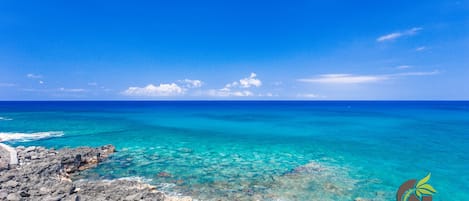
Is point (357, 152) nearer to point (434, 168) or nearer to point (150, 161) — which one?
point (434, 168)

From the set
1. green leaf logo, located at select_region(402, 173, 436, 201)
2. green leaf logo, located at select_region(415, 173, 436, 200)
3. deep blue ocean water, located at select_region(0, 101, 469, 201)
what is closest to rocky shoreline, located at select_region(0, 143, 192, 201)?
deep blue ocean water, located at select_region(0, 101, 469, 201)

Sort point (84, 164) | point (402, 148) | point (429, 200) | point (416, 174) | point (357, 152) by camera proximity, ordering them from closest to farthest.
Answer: point (429, 200) → point (416, 174) → point (84, 164) → point (357, 152) → point (402, 148)

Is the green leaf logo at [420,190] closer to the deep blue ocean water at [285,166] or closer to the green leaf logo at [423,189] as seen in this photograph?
the green leaf logo at [423,189]

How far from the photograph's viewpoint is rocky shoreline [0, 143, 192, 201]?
1085 centimetres

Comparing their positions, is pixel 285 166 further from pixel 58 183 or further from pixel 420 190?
pixel 58 183

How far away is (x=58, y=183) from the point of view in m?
12.0

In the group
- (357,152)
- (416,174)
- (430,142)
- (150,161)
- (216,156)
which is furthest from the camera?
(430,142)

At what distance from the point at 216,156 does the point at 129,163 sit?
6.52 meters

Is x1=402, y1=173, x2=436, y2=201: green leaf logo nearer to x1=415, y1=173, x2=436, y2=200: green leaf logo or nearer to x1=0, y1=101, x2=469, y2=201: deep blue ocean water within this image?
x1=415, y1=173, x2=436, y2=200: green leaf logo

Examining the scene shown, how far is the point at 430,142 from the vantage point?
26.2 metres

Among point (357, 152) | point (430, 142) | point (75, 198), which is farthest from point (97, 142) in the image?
point (430, 142)

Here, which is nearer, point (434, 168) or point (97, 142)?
point (434, 168)

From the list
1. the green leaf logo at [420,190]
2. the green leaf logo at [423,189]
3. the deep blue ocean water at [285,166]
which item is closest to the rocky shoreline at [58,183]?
the deep blue ocean water at [285,166]

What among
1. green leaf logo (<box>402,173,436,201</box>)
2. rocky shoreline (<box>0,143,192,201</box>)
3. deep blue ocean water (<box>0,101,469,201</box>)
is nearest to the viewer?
rocky shoreline (<box>0,143,192,201</box>)
